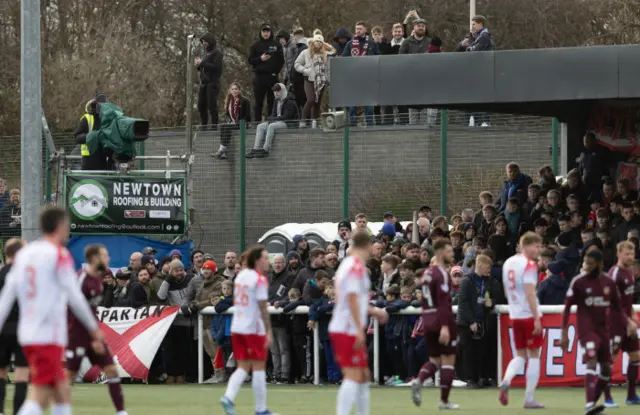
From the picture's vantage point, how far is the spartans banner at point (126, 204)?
25531 mm

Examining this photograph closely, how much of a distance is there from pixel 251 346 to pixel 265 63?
48.6 feet

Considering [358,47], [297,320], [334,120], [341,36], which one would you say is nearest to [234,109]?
[341,36]

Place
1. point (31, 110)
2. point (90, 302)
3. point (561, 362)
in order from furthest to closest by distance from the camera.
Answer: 1. point (561, 362)
2. point (31, 110)
3. point (90, 302)

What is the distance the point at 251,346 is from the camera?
16.4 m

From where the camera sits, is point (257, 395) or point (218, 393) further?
point (218, 393)

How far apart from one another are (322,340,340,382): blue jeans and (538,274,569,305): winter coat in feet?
10.9

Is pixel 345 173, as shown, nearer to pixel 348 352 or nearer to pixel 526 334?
pixel 526 334

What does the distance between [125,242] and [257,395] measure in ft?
34.1

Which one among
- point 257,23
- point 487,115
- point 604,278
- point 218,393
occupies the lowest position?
point 218,393

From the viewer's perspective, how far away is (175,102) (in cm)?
4856

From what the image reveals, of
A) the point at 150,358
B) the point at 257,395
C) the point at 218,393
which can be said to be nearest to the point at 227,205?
the point at 150,358

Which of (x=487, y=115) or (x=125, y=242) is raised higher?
(x=487, y=115)

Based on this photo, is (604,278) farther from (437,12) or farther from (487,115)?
(437,12)

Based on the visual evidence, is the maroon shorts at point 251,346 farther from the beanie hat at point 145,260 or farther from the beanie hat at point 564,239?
the beanie hat at point 145,260
